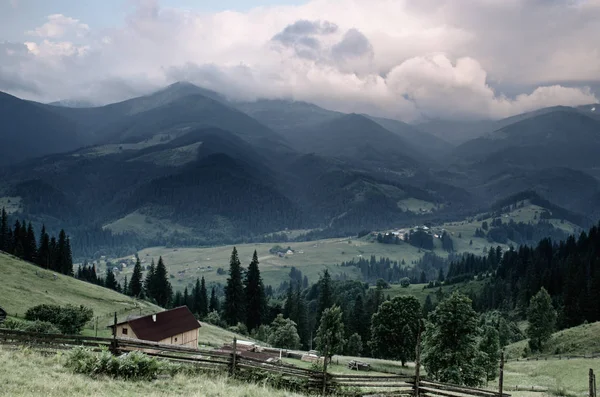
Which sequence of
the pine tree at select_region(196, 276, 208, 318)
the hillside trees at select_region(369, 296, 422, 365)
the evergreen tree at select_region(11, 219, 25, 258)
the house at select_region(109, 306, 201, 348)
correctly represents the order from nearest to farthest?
the house at select_region(109, 306, 201, 348)
the hillside trees at select_region(369, 296, 422, 365)
the evergreen tree at select_region(11, 219, 25, 258)
the pine tree at select_region(196, 276, 208, 318)

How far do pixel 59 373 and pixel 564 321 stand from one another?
117450mm

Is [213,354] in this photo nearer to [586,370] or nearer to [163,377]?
[163,377]

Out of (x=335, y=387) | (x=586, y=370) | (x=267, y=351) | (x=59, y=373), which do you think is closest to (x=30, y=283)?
(x=267, y=351)

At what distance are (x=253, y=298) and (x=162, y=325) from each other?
55.8 meters

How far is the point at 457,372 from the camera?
46.1 metres

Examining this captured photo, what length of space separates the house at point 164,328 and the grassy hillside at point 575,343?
6176 centimetres

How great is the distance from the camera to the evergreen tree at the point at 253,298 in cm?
11662

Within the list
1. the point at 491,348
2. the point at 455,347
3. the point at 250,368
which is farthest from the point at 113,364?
the point at 491,348

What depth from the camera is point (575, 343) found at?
77188 mm

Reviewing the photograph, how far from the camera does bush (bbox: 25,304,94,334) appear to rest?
5728cm

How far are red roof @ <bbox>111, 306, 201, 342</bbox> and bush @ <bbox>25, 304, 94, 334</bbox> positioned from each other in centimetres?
645

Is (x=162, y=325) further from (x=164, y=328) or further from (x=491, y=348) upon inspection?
(x=491, y=348)

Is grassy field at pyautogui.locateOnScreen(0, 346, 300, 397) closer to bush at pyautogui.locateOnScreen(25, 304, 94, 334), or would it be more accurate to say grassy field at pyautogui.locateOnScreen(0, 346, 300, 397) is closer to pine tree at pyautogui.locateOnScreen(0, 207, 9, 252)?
bush at pyautogui.locateOnScreen(25, 304, 94, 334)

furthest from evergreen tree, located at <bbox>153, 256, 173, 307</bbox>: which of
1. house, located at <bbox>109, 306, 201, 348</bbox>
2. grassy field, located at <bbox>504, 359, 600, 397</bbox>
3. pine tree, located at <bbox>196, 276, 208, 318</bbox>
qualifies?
grassy field, located at <bbox>504, 359, 600, 397</bbox>
